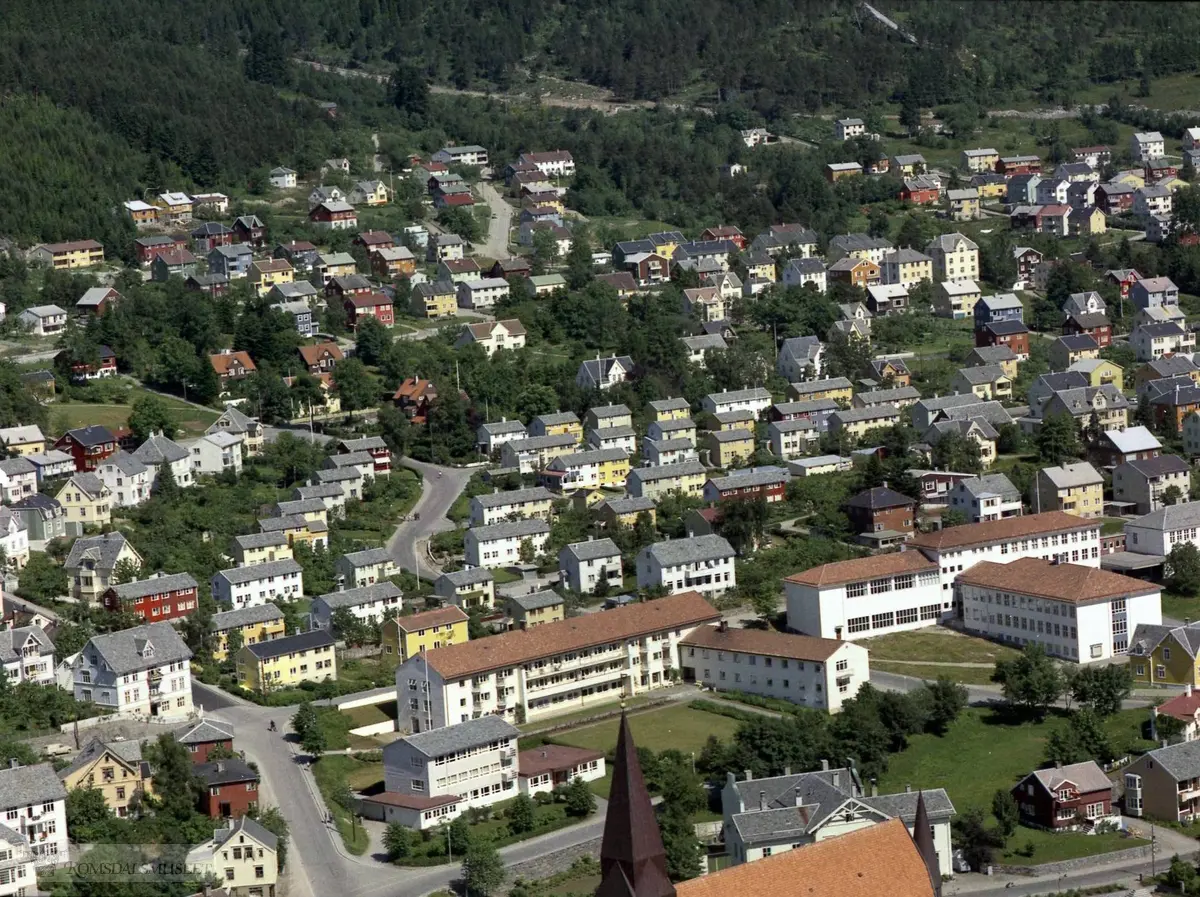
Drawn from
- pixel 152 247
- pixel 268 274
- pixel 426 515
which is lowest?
pixel 426 515

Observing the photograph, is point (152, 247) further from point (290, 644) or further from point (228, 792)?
point (228, 792)

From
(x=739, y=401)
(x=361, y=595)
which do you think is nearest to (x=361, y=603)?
(x=361, y=595)

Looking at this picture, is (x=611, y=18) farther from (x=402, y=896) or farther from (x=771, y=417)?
(x=402, y=896)

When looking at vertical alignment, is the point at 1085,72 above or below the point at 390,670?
above

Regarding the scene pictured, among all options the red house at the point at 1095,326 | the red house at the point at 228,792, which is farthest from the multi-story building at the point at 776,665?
the red house at the point at 1095,326

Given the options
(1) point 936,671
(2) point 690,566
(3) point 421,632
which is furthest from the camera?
(2) point 690,566

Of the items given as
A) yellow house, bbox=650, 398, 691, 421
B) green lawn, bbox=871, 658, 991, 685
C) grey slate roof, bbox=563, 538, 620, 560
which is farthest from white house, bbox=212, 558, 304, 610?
yellow house, bbox=650, 398, 691, 421

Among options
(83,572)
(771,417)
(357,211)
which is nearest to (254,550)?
(83,572)
